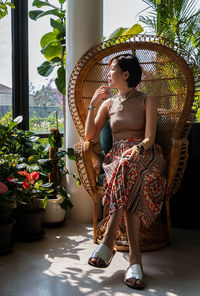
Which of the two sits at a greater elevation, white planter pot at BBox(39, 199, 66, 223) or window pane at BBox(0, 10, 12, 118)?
window pane at BBox(0, 10, 12, 118)

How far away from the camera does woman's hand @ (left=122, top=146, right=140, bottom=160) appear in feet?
7.12

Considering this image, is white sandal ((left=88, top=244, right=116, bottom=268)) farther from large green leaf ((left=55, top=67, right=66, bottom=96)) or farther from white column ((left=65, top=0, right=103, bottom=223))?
large green leaf ((left=55, top=67, right=66, bottom=96))

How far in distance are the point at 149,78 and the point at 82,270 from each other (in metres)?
1.52

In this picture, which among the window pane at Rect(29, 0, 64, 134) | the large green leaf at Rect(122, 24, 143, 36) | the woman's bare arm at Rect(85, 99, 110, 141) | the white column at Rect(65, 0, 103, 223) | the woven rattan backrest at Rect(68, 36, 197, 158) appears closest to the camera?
the woman's bare arm at Rect(85, 99, 110, 141)

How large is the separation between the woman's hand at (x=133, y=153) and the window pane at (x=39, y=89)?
1749 mm

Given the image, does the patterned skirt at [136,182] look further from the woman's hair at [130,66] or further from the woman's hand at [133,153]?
the woman's hair at [130,66]

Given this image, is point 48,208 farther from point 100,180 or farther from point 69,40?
point 69,40

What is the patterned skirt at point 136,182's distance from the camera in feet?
6.86

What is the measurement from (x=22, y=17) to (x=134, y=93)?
1.70 meters

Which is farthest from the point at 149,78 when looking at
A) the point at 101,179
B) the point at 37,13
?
the point at 37,13

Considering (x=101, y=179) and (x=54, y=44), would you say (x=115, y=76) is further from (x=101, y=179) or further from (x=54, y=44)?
(x=54, y=44)

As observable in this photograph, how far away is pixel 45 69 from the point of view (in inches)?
139

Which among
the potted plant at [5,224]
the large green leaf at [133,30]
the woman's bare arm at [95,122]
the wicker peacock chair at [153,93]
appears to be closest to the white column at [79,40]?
the wicker peacock chair at [153,93]

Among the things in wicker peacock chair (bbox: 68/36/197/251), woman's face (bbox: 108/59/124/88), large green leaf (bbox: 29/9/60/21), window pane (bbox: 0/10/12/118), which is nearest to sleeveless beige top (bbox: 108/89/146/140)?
woman's face (bbox: 108/59/124/88)
